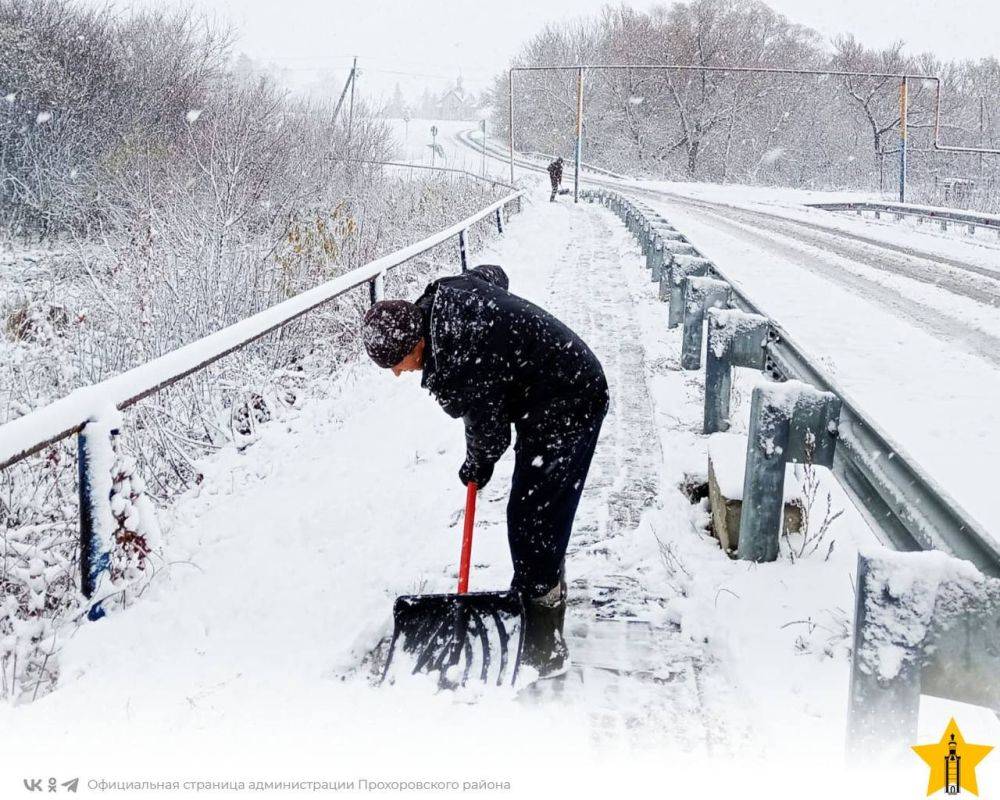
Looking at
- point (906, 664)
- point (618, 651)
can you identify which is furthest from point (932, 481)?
point (618, 651)

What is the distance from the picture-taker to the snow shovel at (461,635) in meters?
2.91

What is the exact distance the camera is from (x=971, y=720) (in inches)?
98.0

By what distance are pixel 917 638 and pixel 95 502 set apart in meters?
2.71

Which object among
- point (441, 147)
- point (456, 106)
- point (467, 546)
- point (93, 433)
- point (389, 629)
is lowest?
point (389, 629)

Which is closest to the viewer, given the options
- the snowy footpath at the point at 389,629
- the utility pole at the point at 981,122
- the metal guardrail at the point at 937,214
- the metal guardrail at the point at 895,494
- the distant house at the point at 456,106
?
the metal guardrail at the point at 895,494

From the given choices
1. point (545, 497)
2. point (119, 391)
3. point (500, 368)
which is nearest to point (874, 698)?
point (545, 497)

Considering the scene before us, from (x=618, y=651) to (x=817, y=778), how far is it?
3.22 feet

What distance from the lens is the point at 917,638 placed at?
69.7 inches

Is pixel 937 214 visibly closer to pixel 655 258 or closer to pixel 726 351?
pixel 655 258

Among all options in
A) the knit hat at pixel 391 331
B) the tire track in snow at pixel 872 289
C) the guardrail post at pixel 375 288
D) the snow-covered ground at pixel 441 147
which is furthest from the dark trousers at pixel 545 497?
the snow-covered ground at pixel 441 147

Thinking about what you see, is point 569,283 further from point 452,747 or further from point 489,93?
point 489,93

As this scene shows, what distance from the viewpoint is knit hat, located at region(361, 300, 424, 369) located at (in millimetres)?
2658

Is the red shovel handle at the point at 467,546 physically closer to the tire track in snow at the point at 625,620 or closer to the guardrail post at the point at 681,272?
the tire track in snow at the point at 625,620

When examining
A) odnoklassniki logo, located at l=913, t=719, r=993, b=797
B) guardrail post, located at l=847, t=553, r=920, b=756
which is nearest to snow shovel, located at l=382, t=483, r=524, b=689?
guardrail post, located at l=847, t=553, r=920, b=756
